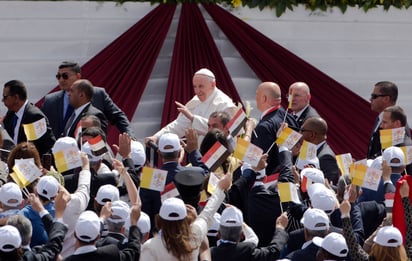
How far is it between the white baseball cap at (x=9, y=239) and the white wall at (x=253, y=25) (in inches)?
221

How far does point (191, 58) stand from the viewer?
13.5 m

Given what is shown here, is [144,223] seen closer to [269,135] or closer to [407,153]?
[407,153]

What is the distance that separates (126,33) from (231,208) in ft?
18.0

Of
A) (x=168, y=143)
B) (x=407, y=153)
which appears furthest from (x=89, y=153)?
(x=407, y=153)

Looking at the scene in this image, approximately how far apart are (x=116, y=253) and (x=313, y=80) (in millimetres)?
6450

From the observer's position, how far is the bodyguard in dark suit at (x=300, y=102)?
11531 mm

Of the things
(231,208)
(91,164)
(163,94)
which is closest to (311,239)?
(231,208)

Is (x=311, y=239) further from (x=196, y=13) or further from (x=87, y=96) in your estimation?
(x=196, y=13)

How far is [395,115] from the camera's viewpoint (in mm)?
10977

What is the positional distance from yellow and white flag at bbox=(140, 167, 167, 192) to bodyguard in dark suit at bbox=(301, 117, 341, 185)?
2026 millimetres

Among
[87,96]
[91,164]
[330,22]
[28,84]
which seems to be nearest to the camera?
[91,164]

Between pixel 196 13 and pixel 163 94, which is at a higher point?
pixel 196 13

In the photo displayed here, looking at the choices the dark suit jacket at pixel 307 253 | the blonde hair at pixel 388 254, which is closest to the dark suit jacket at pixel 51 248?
the dark suit jacket at pixel 307 253

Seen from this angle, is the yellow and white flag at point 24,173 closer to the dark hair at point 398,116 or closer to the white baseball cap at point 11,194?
the white baseball cap at point 11,194
